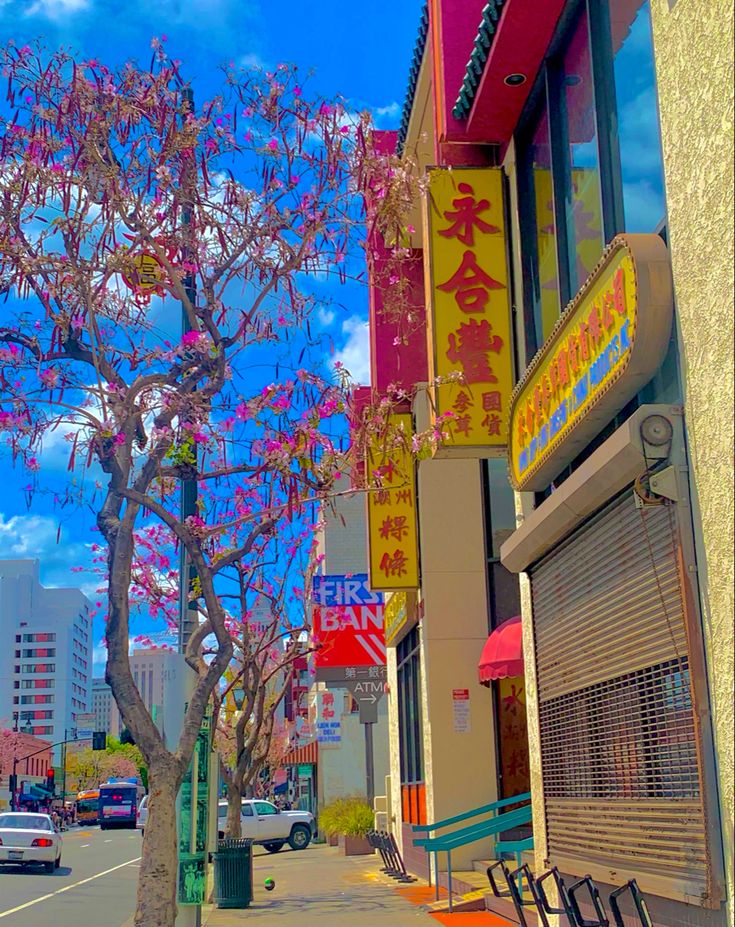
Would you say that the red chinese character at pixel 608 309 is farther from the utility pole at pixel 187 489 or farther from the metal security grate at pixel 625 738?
the utility pole at pixel 187 489

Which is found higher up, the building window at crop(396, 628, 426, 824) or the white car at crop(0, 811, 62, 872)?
the building window at crop(396, 628, 426, 824)

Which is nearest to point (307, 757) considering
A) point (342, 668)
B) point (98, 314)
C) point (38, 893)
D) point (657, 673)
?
point (342, 668)

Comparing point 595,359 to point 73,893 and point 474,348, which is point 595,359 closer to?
point 474,348

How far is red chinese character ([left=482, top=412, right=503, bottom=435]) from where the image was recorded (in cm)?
1083

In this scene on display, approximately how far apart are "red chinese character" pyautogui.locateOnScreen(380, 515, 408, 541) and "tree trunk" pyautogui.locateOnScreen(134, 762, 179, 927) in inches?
417

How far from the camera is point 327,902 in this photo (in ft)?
56.7

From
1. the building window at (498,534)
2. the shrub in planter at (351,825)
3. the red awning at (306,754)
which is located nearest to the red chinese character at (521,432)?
the building window at (498,534)

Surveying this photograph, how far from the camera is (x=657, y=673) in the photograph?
709 cm

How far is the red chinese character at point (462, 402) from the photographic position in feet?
35.3

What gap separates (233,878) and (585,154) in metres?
12.4

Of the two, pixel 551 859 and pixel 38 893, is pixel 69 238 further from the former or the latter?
pixel 38 893

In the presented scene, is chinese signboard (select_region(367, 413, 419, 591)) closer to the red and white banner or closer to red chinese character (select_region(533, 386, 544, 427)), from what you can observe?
the red and white banner

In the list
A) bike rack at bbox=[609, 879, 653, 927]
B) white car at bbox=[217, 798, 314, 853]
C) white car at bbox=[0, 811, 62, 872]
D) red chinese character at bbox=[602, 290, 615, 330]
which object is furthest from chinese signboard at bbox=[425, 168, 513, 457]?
white car at bbox=[217, 798, 314, 853]

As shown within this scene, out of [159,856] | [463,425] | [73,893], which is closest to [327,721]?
[73,893]
